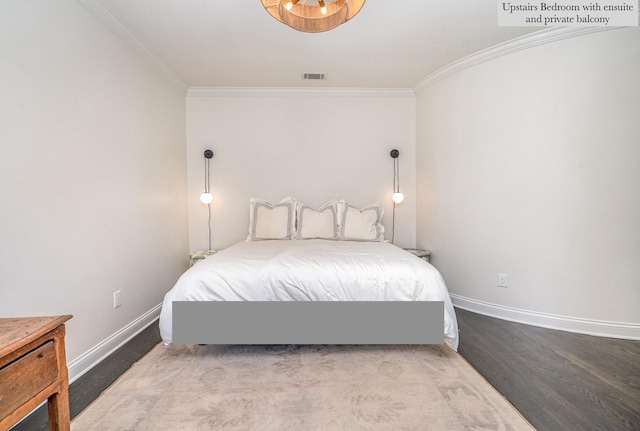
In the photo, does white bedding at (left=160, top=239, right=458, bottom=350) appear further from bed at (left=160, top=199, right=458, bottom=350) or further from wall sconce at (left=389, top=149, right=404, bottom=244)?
wall sconce at (left=389, top=149, right=404, bottom=244)

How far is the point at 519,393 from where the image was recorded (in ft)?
5.13

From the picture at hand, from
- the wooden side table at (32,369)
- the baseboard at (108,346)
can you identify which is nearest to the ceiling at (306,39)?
the wooden side table at (32,369)

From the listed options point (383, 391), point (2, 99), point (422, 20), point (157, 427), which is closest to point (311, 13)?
point (422, 20)

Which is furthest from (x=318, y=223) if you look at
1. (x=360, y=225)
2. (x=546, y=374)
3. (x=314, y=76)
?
A: (x=546, y=374)

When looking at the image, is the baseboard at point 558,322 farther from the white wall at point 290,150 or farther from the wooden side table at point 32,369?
the wooden side table at point 32,369

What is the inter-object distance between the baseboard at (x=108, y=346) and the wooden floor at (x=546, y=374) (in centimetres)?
5

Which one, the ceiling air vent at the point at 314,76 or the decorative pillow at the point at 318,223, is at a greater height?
the ceiling air vent at the point at 314,76

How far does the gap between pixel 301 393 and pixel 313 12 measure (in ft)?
7.10

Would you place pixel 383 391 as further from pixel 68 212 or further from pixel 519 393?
pixel 68 212

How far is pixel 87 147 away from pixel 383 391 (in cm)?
236

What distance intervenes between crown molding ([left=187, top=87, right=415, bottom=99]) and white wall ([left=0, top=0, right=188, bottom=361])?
28.6 inches

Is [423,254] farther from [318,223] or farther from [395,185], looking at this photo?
[318,223]

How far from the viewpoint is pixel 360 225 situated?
3.03m

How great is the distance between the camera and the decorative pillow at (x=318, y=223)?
305cm
